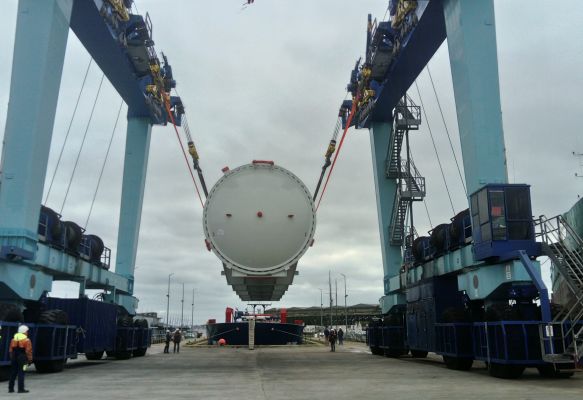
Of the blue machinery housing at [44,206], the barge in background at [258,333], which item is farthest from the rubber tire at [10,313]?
the barge in background at [258,333]

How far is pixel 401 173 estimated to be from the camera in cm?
2884

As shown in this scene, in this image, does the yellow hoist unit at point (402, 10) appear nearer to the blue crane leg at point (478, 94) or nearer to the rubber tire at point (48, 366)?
the blue crane leg at point (478, 94)

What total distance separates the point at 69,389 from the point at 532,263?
37.7 ft

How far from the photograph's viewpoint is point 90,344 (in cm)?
1947

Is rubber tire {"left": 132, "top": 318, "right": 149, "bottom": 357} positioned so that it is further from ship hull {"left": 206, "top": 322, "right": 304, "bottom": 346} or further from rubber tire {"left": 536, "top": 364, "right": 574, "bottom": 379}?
rubber tire {"left": 536, "top": 364, "right": 574, "bottom": 379}

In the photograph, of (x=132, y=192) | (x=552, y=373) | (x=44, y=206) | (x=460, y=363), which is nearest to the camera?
(x=552, y=373)

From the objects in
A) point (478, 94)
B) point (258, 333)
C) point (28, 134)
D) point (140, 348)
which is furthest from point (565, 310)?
point (258, 333)

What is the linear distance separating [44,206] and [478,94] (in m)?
14.4

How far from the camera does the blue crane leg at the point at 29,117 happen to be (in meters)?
15.3

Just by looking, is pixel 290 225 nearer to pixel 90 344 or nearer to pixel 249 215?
pixel 249 215

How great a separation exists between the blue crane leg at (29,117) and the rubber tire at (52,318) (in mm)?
2011

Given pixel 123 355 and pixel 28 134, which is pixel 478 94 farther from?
pixel 123 355

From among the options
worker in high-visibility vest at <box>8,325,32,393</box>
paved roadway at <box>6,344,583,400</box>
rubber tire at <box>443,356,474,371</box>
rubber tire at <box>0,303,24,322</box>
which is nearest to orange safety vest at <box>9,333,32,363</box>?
worker in high-visibility vest at <box>8,325,32,393</box>

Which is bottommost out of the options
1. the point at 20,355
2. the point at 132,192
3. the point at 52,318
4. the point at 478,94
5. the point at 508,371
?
the point at 508,371
